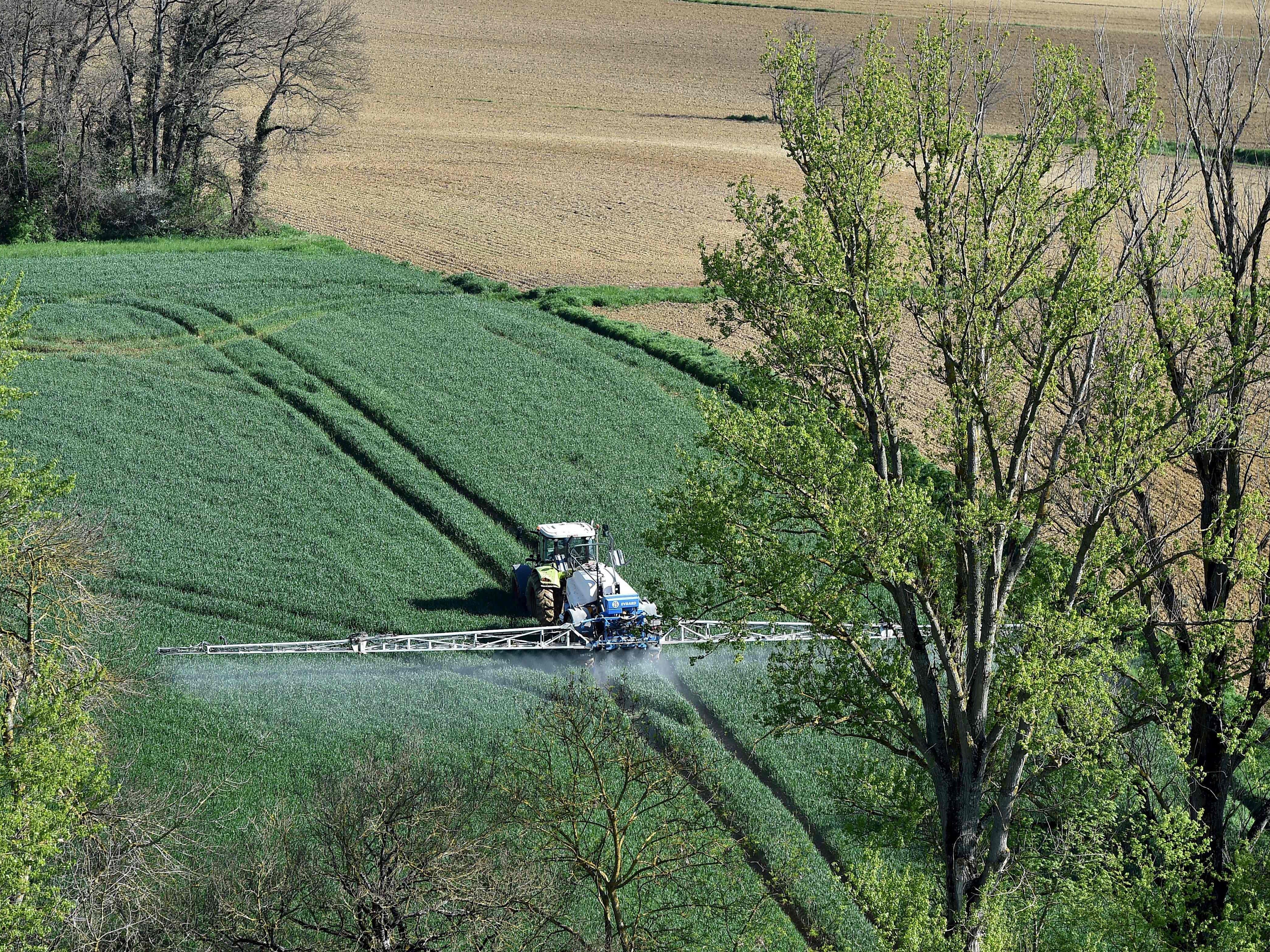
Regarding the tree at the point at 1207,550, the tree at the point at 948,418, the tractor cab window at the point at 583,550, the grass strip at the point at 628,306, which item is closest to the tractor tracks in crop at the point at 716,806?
the tractor cab window at the point at 583,550

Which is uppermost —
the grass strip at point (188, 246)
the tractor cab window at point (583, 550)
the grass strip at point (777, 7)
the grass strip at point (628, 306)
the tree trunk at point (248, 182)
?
the grass strip at point (777, 7)

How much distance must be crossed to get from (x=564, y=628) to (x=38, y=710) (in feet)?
45.8

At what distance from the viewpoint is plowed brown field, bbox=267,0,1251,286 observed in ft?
191

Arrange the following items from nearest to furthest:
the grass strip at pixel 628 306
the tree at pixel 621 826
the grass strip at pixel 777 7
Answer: the tree at pixel 621 826 → the grass strip at pixel 628 306 → the grass strip at pixel 777 7

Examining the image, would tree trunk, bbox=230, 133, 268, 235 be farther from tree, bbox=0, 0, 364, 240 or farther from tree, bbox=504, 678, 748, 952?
tree, bbox=504, 678, 748, 952

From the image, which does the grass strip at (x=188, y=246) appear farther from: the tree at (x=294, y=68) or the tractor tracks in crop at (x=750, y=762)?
the tractor tracks in crop at (x=750, y=762)

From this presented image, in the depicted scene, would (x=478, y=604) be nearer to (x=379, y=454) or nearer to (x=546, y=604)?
(x=546, y=604)

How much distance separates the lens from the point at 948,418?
59.1 ft

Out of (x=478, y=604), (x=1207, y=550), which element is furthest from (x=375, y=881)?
(x=478, y=604)

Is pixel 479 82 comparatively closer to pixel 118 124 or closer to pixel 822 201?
pixel 118 124

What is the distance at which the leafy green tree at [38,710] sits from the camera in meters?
16.2

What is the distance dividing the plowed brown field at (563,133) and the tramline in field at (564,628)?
698 inches

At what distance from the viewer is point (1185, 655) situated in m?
19.9

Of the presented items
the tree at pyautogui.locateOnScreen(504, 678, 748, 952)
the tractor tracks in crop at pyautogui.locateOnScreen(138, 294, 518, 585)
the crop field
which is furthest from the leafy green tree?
the tractor tracks in crop at pyautogui.locateOnScreen(138, 294, 518, 585)
